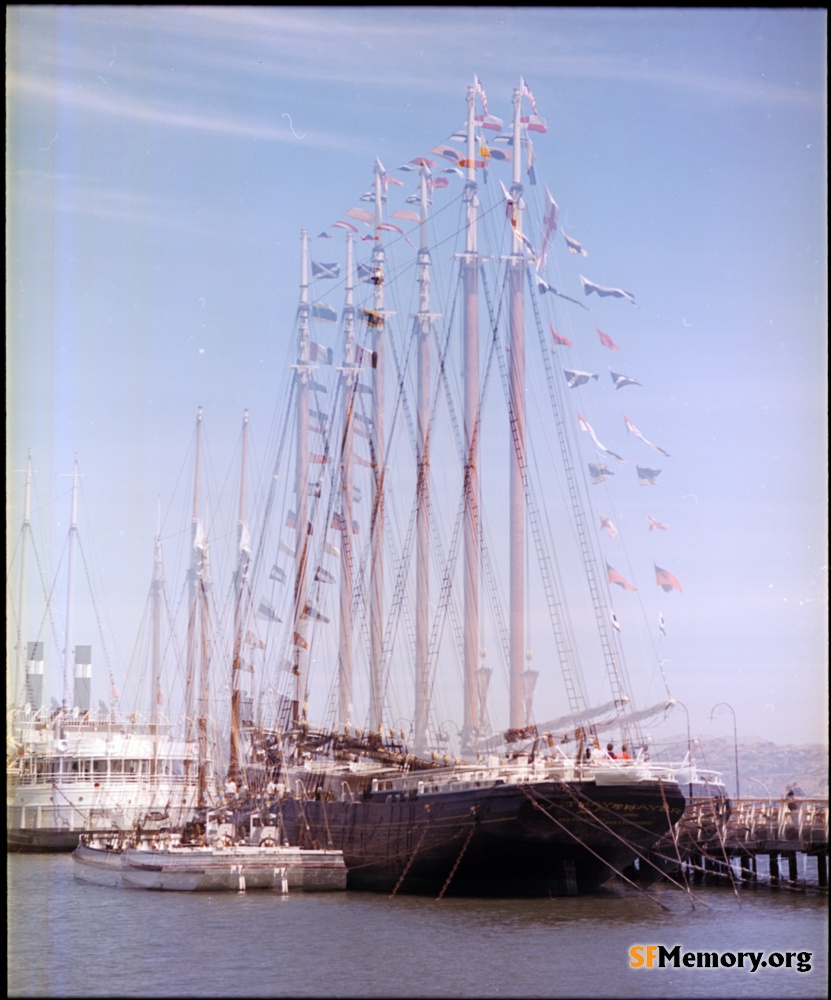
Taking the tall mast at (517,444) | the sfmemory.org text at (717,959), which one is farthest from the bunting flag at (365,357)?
the sfmemory.org text at (717,959)

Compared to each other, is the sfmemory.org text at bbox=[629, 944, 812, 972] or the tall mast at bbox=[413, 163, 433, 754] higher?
the tall mast at bbox=[413, 163, 433, 754]

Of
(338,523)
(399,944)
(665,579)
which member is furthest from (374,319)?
(399,944)

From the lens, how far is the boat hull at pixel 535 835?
1300 inches

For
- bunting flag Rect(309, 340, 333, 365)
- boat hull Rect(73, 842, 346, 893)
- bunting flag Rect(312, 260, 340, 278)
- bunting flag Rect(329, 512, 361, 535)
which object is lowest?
boat hull Rect(73, 842, 346, 893)

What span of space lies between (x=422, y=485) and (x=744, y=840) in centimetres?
1335

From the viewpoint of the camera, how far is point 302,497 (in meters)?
55.3

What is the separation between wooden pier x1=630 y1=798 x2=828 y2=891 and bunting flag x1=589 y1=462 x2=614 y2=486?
8.62 meters

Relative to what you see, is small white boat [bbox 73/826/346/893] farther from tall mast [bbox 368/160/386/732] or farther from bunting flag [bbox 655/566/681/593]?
bunting flag [bbox 655/566/681/593]

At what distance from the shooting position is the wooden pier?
37.4 meters

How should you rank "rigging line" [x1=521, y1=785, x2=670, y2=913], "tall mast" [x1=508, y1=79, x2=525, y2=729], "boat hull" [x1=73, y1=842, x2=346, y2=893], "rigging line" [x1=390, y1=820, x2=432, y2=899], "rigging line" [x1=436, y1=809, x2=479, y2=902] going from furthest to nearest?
"tall mast" [x1=508, y1=79, x2=525, y2=729] < "boat hull" [x1=73, y1=842, x2=346, y2=893] < "rigging line" [x1=390, y1=820, x2=432, y2=899] < "rigging line" [x1=436, y1=809, x2=479, y2=902] < "rigging line" [x1=521, y1=785, x2=670, y2=913]

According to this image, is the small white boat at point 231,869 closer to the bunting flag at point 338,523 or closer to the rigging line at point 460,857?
the rigging line at point 460,857

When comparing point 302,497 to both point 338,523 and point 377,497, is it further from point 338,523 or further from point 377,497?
point 377,497

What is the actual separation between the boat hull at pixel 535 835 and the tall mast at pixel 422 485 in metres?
5.00

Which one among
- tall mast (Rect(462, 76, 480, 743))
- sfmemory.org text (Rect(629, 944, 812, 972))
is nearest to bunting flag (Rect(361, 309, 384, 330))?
tall mast (Rect(462, 76, 480, 743))
